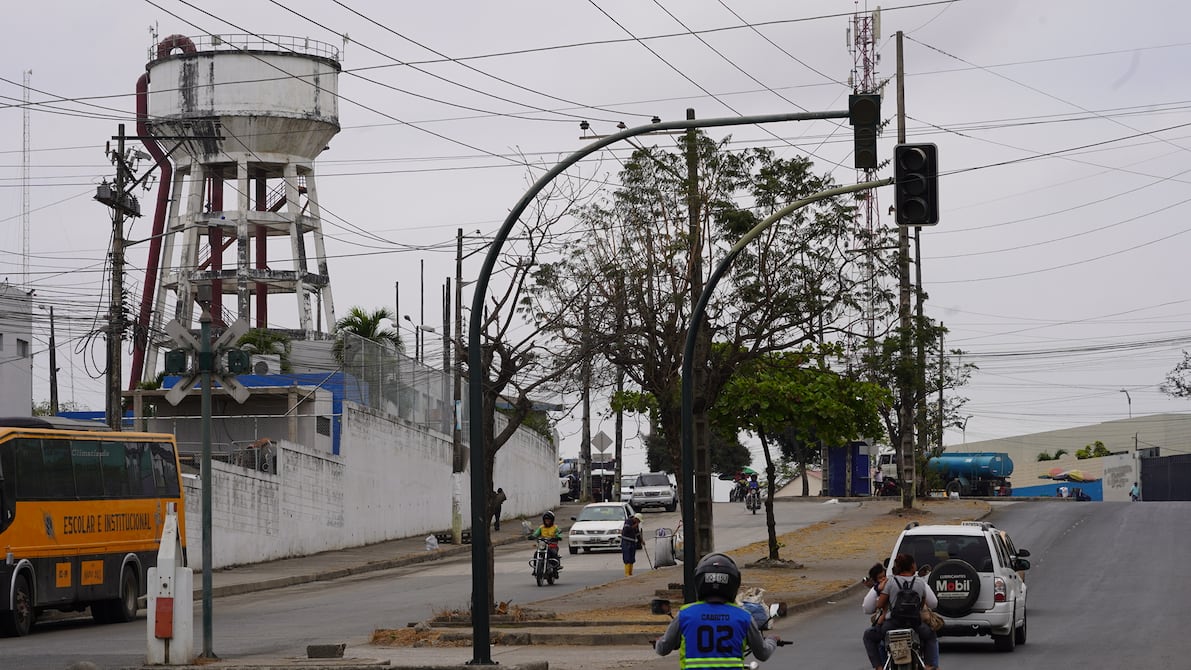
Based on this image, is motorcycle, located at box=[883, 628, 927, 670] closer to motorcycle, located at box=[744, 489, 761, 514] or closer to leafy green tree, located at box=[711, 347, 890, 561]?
leafy green tree, located at box=[711, 347, 890, 561]

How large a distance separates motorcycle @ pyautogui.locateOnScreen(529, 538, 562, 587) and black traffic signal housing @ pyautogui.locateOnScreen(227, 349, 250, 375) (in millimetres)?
14657

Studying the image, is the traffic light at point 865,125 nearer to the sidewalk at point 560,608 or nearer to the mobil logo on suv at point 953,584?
the mobil logo on suv at point 953,584

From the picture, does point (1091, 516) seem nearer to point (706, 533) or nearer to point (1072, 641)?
point (706, 533)

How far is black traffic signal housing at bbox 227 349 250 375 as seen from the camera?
18.2 m

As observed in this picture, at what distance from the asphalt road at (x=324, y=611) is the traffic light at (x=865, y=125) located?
9.71 m

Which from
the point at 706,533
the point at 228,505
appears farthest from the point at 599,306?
the point at 228,505

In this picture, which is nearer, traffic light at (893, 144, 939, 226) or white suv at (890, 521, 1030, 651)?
traffic light at (893, 144, 939, 226)

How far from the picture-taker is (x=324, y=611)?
2831 centimetres

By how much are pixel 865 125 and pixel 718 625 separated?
31.7 feet

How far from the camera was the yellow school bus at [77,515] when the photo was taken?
79.7 ft

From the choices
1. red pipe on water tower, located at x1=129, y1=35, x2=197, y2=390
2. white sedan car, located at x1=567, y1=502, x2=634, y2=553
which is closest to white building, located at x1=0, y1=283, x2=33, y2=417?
red pipe on water tower, located at x1=129, y1=35, x2=197, y2=390

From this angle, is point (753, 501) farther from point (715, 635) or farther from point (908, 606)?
point (715, 635)

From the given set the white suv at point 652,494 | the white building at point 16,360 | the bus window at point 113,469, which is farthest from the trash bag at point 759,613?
the white building at point 16,360

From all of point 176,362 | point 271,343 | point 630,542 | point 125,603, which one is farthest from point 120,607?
point 271,343
